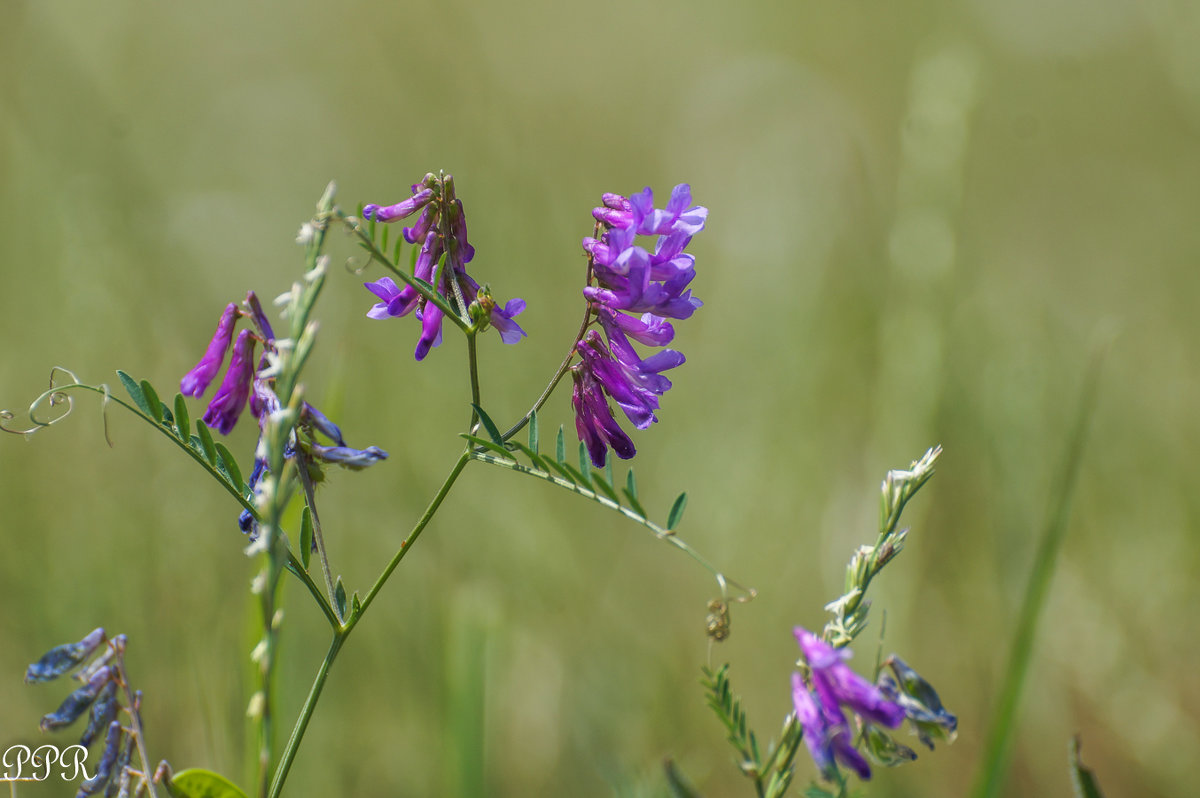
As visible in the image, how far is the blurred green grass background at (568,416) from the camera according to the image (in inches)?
111

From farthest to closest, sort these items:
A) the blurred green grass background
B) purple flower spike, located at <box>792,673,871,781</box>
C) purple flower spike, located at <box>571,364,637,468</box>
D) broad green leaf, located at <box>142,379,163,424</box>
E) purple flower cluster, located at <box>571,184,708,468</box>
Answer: the blurred green grass background, purple flower spike, located at <box>571,364,637,468</box>, purple flower cluster, located at <box>571,184,708,468</box>, broad green leaf, located at <box>142,379,163,424</box>, purple flower spike, located at <box>792,673,871,781</box>

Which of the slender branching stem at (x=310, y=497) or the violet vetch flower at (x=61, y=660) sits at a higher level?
the slender branching stem at (x=310, y=497)

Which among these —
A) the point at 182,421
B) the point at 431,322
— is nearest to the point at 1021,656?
Result: the point at 431,322

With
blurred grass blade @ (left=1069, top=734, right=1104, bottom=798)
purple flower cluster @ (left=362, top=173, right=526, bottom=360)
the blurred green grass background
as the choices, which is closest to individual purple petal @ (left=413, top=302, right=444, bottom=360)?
purple flower cluster @ (left=362, top=173, right=526, bottom=360)

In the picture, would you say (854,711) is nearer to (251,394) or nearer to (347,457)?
(347,457)

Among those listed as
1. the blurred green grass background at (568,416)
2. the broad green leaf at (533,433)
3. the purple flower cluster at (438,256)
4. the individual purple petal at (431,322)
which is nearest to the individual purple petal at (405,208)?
the purple flower cluster at (438,256)

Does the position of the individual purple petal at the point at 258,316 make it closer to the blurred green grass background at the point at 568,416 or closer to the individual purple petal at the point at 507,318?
the individual purple petal at the point at 507,318

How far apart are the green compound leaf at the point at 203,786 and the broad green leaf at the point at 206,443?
0.39m

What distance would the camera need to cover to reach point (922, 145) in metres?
3.22

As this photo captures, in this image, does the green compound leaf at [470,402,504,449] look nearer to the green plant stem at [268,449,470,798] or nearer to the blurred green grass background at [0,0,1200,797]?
the green plant stem at [268,449,470,798]

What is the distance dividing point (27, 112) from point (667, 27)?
18.4 ft

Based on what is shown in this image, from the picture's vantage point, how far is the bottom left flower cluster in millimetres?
1144

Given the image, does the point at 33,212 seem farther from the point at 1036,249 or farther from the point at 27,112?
the point at 1036,249

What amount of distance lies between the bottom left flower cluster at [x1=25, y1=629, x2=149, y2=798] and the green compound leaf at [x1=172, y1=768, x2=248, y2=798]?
6cm
